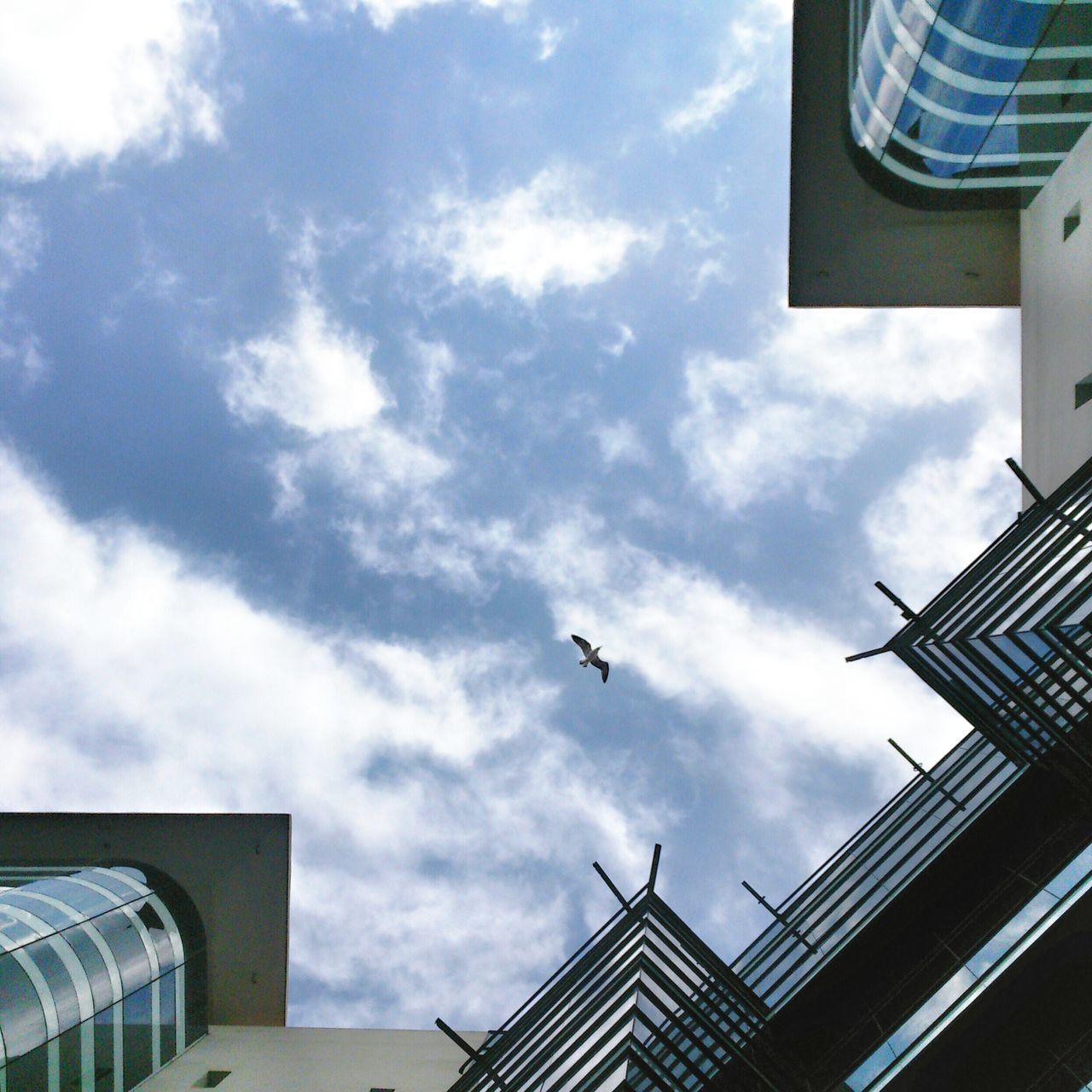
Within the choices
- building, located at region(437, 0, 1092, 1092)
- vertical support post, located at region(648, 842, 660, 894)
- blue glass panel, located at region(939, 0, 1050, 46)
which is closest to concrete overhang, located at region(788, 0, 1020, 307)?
building, located at region(437, 0, 1092, 1092)

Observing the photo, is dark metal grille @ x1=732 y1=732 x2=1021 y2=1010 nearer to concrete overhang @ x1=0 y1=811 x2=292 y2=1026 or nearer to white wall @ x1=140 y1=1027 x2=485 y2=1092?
white wall @ x1=140 y1=1027 x2=485 y2=1092

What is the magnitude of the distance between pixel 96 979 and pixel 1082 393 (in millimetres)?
23874

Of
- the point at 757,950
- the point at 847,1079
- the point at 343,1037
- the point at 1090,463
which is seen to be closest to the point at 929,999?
the point at 847,1079

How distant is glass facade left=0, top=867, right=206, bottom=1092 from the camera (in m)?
14.7

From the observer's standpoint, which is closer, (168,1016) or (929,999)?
(929,999)

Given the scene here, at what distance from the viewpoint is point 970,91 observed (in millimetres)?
19969

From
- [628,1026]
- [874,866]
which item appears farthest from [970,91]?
[628,1026]

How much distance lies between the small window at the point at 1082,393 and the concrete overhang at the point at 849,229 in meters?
7.22

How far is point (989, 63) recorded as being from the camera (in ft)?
62.6

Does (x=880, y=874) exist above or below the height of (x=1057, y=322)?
below

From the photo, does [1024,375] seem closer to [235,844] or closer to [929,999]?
[929,999]

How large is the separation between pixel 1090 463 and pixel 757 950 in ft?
41.7

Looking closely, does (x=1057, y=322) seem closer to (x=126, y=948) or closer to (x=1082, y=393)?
(x=1082, y=393)

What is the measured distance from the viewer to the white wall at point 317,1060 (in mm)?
17422
